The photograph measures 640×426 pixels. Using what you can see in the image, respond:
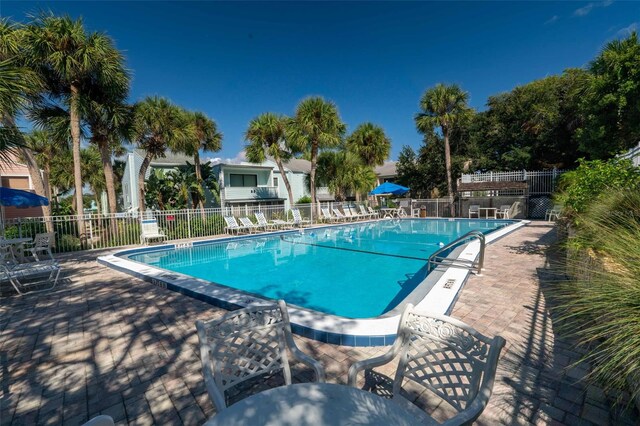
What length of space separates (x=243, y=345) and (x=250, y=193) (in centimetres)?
2422

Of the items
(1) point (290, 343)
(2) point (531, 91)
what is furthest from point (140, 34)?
(2) point (531, 91)

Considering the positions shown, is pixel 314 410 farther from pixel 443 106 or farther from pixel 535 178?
pixel 443 106

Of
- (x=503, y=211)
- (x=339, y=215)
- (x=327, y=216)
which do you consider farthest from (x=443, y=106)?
(x=327, y=216)

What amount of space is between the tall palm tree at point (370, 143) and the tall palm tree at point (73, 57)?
16951 millimetres

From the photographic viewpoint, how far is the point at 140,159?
2431 cm

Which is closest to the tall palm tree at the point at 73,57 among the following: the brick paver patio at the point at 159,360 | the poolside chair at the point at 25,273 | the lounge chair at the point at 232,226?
the lounge chair at the point at 232,226

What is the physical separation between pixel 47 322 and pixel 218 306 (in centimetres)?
231

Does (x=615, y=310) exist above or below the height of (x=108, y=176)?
below

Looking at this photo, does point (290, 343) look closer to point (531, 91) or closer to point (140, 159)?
point (140, 159)

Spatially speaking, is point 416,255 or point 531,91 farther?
point 531,91

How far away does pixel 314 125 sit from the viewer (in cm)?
1848

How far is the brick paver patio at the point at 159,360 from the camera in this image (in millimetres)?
2223

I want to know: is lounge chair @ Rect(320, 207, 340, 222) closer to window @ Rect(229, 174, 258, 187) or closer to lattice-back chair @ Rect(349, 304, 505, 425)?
window @ Rect(229, 174, 258, 187)

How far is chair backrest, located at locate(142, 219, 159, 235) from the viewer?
12.2 m
